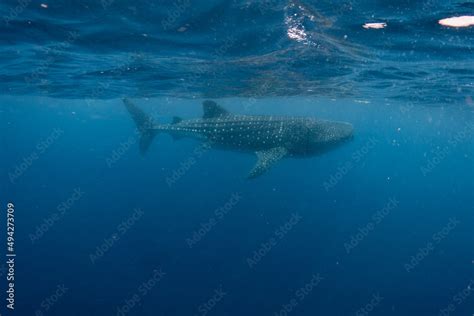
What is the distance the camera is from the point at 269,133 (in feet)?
46.8

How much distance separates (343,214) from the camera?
33.0m

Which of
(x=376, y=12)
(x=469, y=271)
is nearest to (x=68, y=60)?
(x=376, y=12)

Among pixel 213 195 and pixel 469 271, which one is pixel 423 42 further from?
pixel 213 195

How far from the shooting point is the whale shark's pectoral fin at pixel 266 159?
42.0 feet

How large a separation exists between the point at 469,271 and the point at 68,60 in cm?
2525

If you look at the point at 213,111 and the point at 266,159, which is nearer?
the point at 266,159

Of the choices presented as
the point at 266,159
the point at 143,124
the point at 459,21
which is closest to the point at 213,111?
the point at 266,159

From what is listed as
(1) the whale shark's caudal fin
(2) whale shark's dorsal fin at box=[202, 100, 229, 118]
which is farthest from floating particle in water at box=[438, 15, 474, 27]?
(1) the whale shark's caudal fin

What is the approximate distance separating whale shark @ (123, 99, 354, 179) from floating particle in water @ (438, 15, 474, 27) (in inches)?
226

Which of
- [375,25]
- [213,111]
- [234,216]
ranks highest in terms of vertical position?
[375,25]

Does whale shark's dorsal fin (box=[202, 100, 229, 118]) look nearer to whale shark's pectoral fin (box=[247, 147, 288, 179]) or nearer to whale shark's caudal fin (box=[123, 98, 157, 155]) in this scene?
whale shark's pectoral fin (box=[247, 147, 288, 179])

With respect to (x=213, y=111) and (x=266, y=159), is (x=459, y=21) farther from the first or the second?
(x=213, y=111)

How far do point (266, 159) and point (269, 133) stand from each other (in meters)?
1.33

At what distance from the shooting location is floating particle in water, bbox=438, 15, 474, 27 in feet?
29.9
